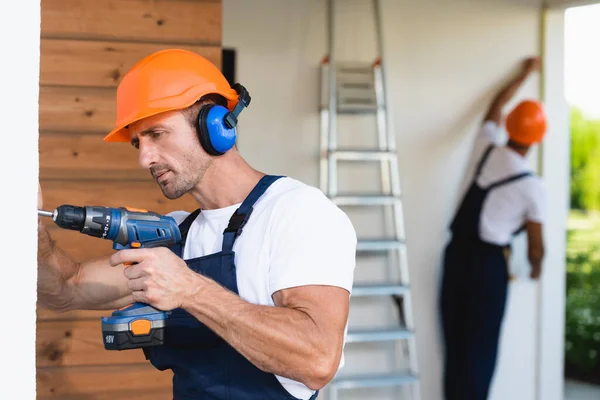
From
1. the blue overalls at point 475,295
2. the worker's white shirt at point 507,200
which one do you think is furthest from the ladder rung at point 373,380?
the worker's white shirt at point 507,200

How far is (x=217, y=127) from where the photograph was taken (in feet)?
5.67

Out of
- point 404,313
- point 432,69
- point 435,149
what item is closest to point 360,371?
point 404,313

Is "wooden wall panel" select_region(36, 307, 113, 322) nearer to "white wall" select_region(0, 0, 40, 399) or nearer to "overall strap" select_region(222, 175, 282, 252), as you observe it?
"overall strap" select_region(222, 175, 282, 252)

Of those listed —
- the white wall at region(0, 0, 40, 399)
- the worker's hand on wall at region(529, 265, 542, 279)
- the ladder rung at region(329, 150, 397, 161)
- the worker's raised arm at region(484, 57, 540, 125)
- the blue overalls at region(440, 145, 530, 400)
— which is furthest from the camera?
the worker's raised arm at region(484, 57, 540, 125)

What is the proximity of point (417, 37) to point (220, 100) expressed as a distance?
2797 millimetres

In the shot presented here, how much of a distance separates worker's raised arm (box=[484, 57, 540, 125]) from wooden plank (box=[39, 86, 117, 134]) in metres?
2.41

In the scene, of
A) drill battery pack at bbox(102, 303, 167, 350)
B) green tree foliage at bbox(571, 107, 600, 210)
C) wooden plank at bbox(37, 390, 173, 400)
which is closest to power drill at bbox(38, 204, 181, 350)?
drill battery pack at bbox(102, 303, 167, 350)

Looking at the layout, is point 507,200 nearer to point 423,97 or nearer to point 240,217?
point 423,97

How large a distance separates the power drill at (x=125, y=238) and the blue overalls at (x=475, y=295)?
114 inches

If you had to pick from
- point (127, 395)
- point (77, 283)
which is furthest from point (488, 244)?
point (77, 283)

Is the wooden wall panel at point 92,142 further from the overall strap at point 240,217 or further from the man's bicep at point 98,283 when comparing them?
the overall strap at point 240,217

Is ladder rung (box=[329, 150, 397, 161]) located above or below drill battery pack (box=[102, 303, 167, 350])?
above

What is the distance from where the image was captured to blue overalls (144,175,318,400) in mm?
1685

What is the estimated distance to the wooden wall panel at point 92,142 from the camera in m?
2.81
